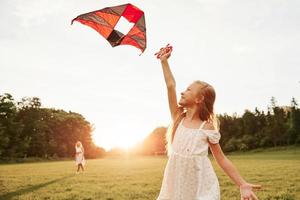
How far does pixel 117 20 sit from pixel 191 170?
269 cm

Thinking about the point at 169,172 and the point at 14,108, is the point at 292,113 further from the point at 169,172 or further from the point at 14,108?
the point at 169,172

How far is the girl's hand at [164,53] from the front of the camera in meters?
4.64

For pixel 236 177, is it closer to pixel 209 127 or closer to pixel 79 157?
pixel 209 127

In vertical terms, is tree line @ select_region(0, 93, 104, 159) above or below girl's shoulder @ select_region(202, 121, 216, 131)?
above

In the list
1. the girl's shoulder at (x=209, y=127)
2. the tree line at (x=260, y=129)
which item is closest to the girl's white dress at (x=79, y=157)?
the girl's shoulder at (x=209, y=127)

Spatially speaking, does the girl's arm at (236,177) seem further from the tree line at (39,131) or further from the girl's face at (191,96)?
the tree line at (39,131)

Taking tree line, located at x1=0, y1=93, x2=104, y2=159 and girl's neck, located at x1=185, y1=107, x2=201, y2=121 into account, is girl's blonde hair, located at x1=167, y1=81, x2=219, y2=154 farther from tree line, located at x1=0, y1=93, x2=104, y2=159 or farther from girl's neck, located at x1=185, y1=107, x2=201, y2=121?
tree line, located at x1=0, y1=93, x2=104, y2=159

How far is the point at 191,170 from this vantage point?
4.28m

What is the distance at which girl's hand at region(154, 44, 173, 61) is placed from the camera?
4637mm

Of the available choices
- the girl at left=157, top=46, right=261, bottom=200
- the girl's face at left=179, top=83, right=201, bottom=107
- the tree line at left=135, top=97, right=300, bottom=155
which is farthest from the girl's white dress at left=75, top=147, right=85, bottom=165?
the tree line at left=135, top=97, right=300, bottom=155

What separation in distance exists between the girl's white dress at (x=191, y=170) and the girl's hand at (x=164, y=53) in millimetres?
906

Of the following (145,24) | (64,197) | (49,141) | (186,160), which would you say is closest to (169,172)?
(186,160)

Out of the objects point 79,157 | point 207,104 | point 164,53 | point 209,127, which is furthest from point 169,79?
point 79,157

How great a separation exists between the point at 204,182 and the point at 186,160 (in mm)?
307
